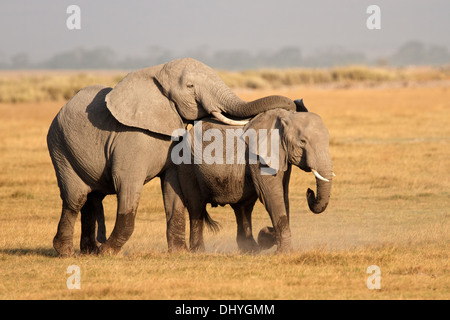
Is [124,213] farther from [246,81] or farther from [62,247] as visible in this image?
[246,81]

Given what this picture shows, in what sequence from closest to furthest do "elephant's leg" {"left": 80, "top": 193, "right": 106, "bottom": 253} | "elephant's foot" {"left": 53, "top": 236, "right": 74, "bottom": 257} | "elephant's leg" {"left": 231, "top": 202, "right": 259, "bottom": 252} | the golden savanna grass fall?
the golden savanna grass, "elephant's foot" {"left": 53, "top": 236, "right": 74, "bottom": 257}, "elephant's leg" {"left": 231, "top": 202, "right": 259, "bottom": 252}, "elephant's leg" {"left": 80, "top": 193, "right": 106, "bottom": 253}

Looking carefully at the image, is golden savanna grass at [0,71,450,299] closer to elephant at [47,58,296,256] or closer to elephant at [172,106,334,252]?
elephant at [172,106,334,252]

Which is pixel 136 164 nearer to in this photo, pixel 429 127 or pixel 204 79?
pixel 204 79

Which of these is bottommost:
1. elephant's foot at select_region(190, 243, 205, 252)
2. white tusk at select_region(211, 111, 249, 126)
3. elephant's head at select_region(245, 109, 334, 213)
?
Result: elephant's foot at select_region(190, 243, 205, 252)

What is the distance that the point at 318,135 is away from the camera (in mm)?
9508

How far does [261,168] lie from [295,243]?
1713mm

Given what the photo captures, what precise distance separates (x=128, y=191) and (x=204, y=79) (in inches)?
60.3

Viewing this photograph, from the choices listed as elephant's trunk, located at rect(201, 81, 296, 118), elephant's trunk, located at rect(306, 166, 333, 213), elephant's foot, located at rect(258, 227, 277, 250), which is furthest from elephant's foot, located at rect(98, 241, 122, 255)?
elephant's trunk, located at rect(306, 166, 333, 213)

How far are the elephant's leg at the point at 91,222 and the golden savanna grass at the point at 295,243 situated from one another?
0.38 m

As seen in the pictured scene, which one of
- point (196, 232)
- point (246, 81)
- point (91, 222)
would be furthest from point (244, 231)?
point (246, 81)

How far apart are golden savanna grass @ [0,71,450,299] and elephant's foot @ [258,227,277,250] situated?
15 centimetres

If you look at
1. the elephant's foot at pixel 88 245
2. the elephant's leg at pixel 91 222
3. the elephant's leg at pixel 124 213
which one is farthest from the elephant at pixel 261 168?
the elephant's foot at pixel 88 245

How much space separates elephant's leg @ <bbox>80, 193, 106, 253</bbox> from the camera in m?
10.7

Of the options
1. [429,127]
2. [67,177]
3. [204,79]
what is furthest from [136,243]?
[429,127]
